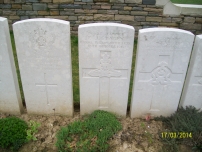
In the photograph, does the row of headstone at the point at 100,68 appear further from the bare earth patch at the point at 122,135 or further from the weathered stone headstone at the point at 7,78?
the bare earth patch at the point at 122,135

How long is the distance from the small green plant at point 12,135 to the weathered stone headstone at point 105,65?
1.05 metres

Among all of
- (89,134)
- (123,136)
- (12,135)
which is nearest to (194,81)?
(123,136)

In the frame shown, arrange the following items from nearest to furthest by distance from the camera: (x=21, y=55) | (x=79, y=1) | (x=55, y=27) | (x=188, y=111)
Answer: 1. (x=55, y=27)
2. (x=21, y=55)
3. (x=188, y=111)
4. (x=79, y=1)

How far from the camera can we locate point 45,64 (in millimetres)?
3062

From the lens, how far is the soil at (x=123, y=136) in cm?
294

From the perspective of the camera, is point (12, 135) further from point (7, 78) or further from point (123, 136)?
point (123, 136)

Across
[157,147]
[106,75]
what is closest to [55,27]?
[106,75]

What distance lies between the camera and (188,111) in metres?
3.29

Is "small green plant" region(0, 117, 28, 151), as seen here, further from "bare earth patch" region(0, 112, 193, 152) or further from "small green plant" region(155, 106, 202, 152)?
"small green plant" region(155, 106, 202, 152)

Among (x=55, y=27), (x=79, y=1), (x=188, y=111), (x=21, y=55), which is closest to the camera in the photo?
(x=55, y=27)

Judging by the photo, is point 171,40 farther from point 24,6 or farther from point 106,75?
point 24,6

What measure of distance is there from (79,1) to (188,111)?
4.42 meters
